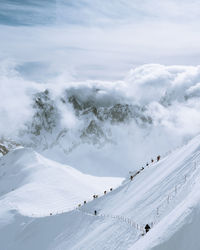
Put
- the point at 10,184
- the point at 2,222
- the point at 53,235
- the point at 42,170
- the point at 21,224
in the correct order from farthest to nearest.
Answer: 1. the point at 10,184
2. the point at 42,170
3. the point at 2,222
4. the point at 21,224
5. the point at 53,235

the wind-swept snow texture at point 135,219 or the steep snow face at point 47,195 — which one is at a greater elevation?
the wind-swept snow texture at point 135,219

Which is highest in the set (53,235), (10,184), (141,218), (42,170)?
(141,218)

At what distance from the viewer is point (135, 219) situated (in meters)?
37.3

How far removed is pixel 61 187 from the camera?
115688mm

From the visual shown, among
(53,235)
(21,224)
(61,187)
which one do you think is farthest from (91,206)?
(61,187)

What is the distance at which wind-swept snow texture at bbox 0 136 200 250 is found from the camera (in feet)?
70.1

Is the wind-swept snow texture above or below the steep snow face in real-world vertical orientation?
above

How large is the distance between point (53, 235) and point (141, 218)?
25.7 meters

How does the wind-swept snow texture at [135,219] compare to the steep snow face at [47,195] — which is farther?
the steep snow face at [47,195]

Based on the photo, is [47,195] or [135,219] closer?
[135,219]

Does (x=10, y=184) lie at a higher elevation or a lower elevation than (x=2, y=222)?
lower

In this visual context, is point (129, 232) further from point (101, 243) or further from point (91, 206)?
point (91, 206)

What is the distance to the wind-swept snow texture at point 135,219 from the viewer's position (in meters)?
21.4

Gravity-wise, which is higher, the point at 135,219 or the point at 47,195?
the point at 135,219
